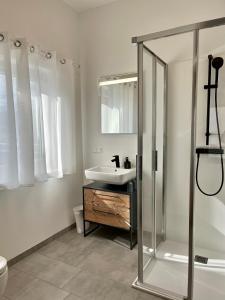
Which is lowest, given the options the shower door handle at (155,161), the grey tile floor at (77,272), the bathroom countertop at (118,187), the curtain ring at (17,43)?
the grey tile floor at (77,272)

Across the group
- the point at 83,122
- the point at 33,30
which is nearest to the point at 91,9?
the point at 33,30

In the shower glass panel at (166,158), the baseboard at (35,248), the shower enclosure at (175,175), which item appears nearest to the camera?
the shower enclosure at (175,175)

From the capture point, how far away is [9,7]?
2.22 meters

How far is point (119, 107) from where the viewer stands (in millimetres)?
2924

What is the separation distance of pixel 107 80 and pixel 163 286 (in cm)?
241

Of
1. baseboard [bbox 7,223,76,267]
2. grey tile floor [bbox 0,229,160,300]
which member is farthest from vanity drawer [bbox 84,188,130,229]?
baseboard [bbox 7,223,76,267]

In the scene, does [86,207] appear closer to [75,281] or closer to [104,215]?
[104,215]

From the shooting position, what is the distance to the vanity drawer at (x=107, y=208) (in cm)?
258

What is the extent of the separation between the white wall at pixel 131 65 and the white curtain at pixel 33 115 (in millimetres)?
363

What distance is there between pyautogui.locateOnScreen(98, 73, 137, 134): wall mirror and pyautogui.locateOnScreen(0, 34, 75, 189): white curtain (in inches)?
16.8

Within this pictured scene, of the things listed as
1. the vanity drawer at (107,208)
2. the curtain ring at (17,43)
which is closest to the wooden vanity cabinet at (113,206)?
the vanity drawer at (107,208)

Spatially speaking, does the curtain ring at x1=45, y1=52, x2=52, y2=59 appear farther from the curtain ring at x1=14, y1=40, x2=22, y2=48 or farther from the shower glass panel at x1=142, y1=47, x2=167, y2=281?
the shower glass panel at x1=142, y1=47, x2=167, y2=281

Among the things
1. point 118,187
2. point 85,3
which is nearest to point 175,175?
point 118,187

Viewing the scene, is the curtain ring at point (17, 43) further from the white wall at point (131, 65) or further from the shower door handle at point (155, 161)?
the shower door handle at point (155, 161)
